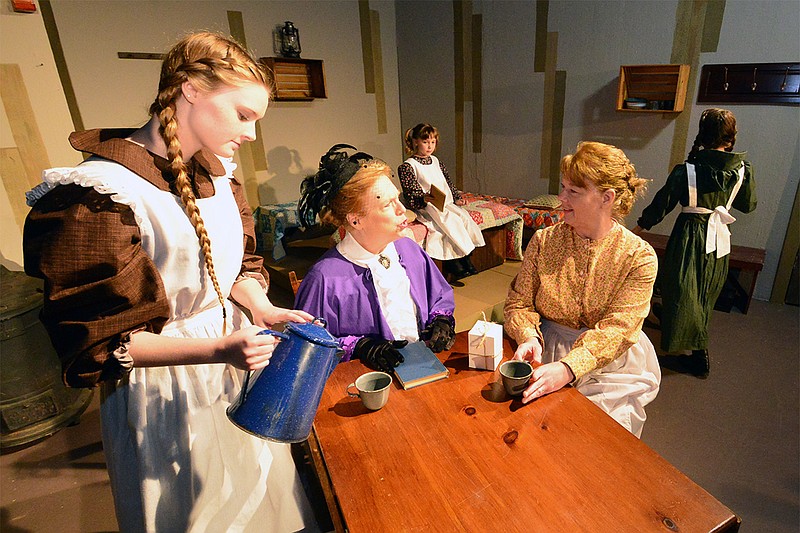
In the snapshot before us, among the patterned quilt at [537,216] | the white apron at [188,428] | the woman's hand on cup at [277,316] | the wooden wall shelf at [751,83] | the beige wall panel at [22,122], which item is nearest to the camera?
the white apron at [188,428]

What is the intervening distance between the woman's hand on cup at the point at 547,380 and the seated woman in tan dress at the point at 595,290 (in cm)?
5

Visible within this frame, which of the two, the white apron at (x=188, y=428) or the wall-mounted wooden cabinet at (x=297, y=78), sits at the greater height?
the wall-mounted wooden cabinet at (x=297, y=78)

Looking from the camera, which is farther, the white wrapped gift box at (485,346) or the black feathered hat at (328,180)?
the black feathered hat at (328,180)

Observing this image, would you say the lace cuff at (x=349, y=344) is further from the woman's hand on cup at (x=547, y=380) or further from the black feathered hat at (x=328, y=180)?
the woman's hand on cup at (x=547, y=380)

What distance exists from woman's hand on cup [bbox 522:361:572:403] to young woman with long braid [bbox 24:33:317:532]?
67 cm

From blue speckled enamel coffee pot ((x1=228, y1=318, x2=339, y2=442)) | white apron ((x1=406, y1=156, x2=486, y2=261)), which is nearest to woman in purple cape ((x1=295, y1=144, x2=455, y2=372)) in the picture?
blue speckled enamel coffee pot ((x1=228, y1=318, x2=339, y2=442))

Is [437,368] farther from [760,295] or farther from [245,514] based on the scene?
[760,295]

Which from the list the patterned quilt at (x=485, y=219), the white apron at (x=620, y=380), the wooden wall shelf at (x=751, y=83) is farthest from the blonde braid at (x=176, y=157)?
the wooden wall shelf at (x=751, y=83)

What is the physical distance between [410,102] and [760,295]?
3.99m

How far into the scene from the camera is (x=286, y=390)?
0.91 metres

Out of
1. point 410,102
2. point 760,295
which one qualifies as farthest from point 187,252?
point 410,102

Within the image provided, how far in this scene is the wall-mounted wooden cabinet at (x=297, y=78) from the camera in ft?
14.1

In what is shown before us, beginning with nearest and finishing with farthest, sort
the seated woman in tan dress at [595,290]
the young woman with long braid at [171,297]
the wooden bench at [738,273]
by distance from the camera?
the young woman with long braid at [171,297] → the seated woman in tan dress at [595,290] → the wooden bench at [738,273]

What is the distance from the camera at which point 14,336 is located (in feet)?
7.31
